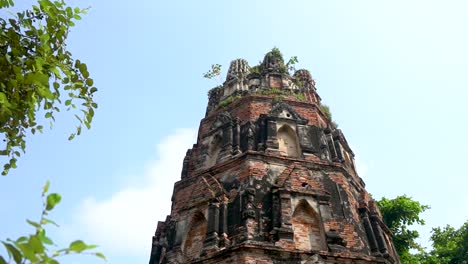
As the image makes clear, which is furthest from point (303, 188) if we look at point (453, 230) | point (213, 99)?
point (453, 230)

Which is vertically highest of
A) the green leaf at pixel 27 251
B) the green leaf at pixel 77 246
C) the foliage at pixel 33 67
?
the foliage at pixel 33 67

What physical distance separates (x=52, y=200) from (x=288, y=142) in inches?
358

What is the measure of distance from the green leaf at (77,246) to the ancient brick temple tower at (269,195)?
19.2 ft

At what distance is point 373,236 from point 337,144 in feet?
9.51

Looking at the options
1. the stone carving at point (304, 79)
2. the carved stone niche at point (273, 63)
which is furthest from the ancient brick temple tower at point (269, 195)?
the carved stone niche at point (273, 63)

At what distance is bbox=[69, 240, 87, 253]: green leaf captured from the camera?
1.30 m

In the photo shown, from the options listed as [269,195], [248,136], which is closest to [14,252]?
[269,195]

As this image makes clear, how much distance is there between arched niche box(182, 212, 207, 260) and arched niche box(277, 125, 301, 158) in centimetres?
249

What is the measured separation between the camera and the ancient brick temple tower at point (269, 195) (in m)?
7.43

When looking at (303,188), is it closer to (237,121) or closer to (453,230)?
(237,121)

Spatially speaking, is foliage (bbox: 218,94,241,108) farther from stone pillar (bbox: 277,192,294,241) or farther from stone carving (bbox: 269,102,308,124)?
stone pillar (bbox: 277,192,294,241)

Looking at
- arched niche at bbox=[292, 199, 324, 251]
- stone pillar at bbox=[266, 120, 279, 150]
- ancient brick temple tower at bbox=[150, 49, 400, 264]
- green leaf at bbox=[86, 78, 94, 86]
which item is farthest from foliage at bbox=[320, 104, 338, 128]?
green leaf at bbox=[86, 78, 94, 86]

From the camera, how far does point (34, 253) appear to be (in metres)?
1.30

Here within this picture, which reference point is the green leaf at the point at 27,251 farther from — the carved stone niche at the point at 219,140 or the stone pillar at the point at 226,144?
the carved stone niche at the point at 219,140
